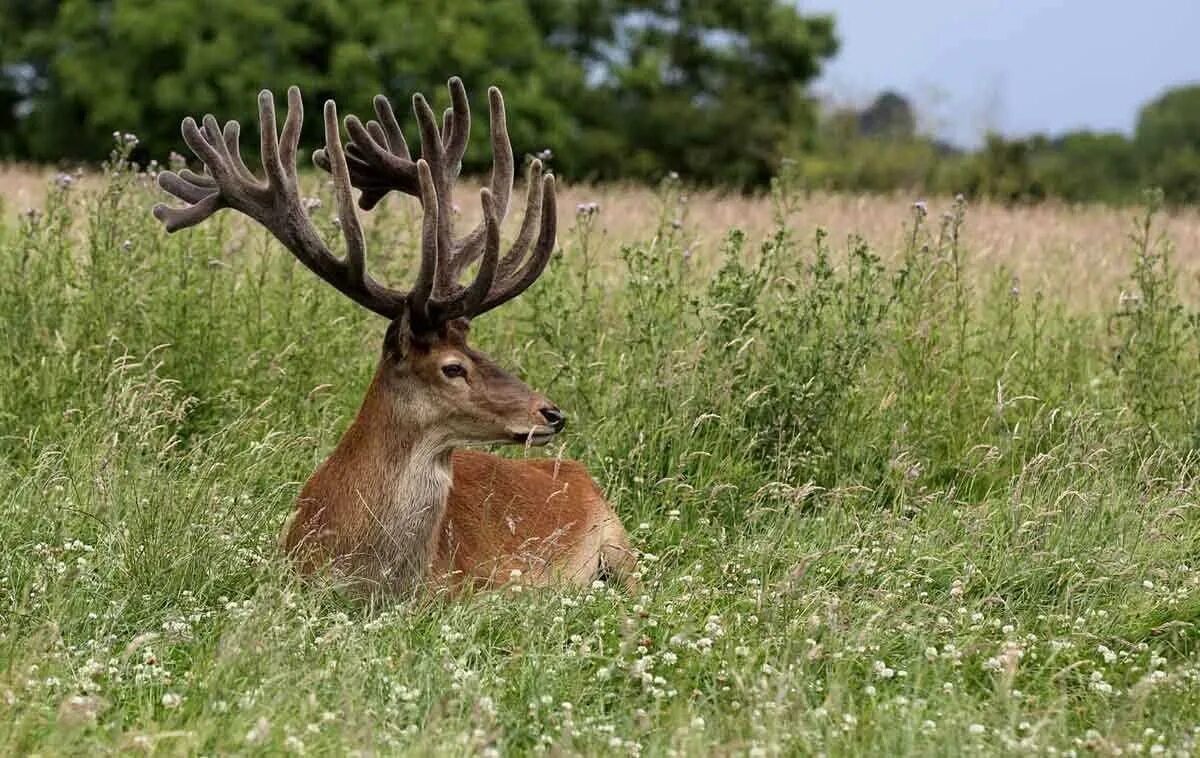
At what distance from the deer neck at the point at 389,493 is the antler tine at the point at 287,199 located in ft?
1.04

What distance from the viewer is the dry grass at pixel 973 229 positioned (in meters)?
10.0

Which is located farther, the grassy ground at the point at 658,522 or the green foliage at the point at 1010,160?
the green foliage at the point at 1010,160

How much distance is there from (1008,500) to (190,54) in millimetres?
26476

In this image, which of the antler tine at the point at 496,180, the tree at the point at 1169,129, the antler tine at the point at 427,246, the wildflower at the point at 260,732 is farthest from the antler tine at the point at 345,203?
the tree at the point at 1169,129

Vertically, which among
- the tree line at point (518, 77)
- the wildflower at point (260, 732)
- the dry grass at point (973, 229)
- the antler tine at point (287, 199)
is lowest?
the wildflower at point (260, 732)

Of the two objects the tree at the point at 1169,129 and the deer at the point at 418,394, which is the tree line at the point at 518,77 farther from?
the deer at the point at 418,394

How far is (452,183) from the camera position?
18.7 feet

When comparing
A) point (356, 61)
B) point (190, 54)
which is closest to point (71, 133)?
point (190, 54)

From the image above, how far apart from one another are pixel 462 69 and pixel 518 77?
5.20 ft

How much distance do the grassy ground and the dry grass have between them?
2.79 ft

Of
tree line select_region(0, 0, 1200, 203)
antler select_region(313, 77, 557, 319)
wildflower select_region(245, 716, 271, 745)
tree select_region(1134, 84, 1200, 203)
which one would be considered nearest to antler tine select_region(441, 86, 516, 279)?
antler select_region(313, 77, 557, 319)

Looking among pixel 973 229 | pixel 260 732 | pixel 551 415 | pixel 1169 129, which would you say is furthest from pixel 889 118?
pixel 260 732

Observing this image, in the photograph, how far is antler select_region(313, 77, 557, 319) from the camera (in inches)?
204

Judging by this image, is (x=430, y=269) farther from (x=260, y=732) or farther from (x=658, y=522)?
(x=260, y=732)
